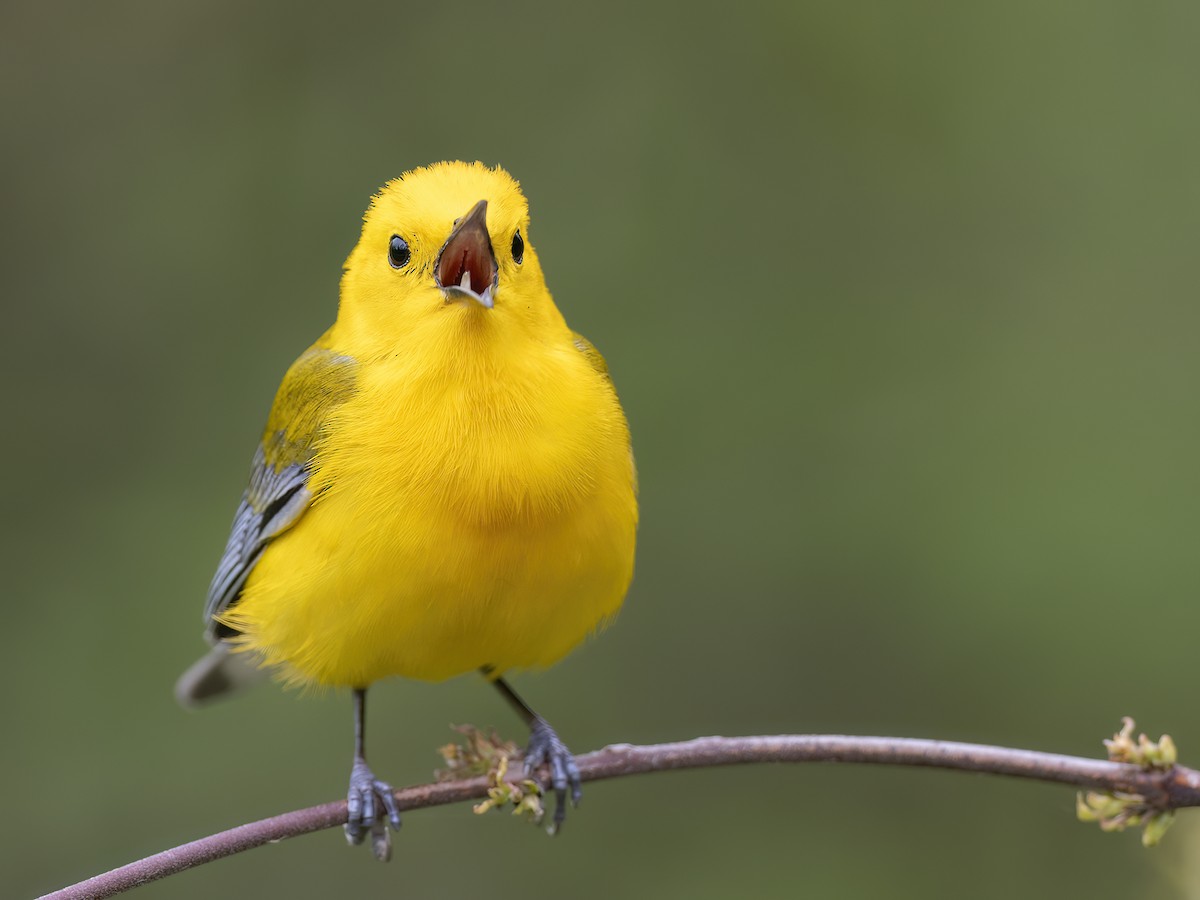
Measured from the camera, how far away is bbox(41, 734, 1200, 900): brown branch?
3.46m

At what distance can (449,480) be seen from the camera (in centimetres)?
434

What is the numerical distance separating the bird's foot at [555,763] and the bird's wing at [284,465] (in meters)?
1.12

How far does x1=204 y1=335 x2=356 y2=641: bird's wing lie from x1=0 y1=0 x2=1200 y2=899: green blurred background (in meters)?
2.35

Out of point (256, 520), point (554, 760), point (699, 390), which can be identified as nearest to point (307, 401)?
point (256, 520)

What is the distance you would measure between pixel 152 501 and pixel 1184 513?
5115 mm

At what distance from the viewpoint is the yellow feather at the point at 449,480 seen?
4.35 m

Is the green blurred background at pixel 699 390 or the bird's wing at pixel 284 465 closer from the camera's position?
the bird's wing at pixel 284 465

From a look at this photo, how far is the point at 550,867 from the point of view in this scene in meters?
7.62

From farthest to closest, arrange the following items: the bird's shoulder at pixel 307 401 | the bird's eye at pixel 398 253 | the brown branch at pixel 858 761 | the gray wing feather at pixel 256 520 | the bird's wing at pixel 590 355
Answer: the bird's wing at pixel 590 355 < the gray wing feather at pixel 256 520 < the bird's shoulder at pixel 307 401 < the bird's eye at pixel 398 253 < the brown branch at pixel 858 761

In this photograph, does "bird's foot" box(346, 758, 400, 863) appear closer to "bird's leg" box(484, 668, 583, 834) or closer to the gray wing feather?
"bird's leg" box(484, 668, 583, 834)

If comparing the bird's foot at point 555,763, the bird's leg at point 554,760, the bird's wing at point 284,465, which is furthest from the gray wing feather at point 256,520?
the bird's foot at point 555,763

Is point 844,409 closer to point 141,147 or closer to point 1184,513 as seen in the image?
point 1184,513

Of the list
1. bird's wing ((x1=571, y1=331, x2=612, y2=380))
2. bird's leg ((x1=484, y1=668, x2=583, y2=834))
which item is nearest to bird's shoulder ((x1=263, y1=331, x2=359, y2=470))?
bird's wing ((x1=571, y1=331, x2=612, y2=380))

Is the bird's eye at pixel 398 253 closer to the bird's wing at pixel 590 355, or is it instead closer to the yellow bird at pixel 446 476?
the yellow bird at pixel 446 476
